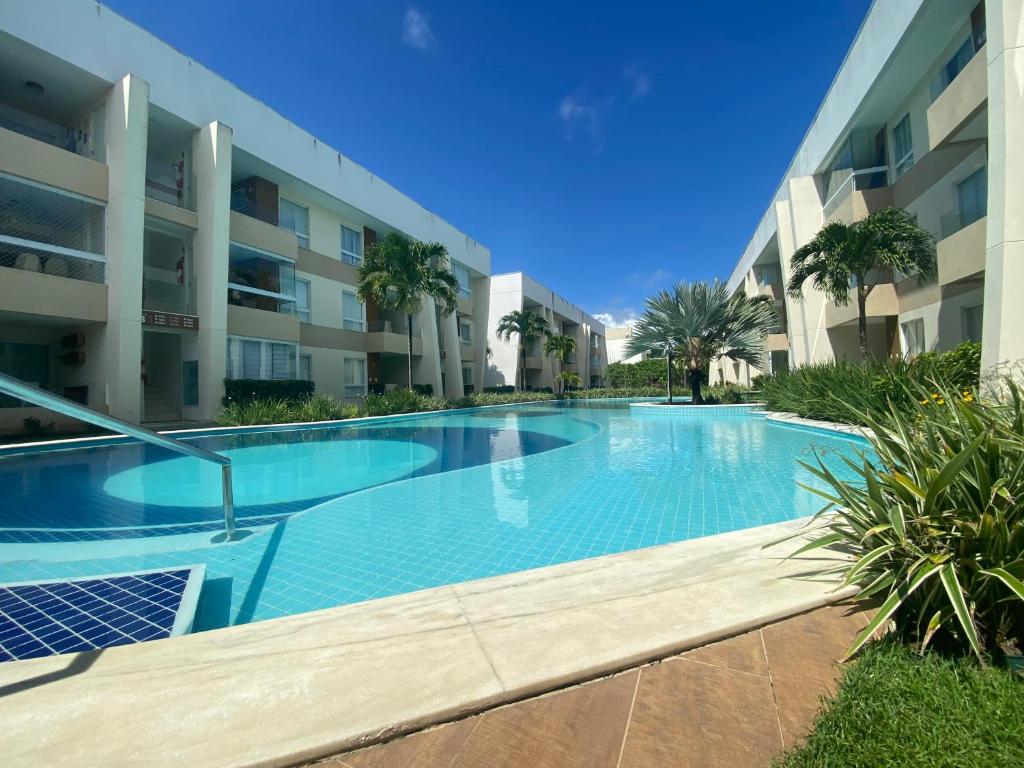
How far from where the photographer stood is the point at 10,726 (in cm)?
171

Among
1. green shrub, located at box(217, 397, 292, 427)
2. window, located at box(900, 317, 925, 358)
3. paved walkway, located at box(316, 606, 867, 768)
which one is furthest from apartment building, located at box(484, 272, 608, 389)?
paved walkway, located at box(316, 606, 867, 768)

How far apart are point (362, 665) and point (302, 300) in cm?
2135

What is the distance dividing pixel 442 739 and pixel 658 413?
19.6 m

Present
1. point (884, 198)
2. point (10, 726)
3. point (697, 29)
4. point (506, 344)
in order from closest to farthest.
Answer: point (10, 726) < point (697, 29) < point (884, 198) < point (506, 344)

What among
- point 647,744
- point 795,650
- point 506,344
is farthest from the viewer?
point 506,344

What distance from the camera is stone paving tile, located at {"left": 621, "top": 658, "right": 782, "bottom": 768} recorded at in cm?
152

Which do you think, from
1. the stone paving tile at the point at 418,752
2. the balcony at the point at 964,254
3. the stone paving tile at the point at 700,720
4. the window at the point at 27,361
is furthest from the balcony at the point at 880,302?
the window at the point at 27,361

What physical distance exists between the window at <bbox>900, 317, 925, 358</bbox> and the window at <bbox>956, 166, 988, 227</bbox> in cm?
333

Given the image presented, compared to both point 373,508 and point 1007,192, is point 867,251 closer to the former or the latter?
point 1007,192

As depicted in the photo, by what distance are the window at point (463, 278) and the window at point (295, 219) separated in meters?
11.4

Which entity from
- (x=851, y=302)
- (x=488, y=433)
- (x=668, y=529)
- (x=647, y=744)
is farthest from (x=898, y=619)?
(x=851, y=302)

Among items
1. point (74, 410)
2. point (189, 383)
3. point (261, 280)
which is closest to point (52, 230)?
point (189, 383)

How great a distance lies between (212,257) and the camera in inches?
635

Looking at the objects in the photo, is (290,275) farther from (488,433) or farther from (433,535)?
(433,535)
